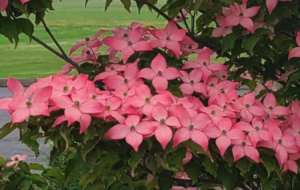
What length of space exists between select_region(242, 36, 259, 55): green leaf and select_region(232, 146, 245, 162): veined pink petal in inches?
10.3

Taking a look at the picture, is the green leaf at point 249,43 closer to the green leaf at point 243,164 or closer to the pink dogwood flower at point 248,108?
the pink dogwood flower at point 248,108

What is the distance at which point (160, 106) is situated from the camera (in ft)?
3.22

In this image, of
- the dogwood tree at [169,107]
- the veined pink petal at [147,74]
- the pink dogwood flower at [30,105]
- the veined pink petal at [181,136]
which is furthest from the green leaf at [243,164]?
the pink dogwood flower at [30,105]

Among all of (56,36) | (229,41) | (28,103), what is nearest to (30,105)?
(28,103)

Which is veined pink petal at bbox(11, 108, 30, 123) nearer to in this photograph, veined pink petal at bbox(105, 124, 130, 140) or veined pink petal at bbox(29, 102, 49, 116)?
veined pink petal at bbox(29, 102, 49, 116)

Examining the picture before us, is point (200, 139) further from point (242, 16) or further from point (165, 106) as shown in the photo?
point (242, 16)

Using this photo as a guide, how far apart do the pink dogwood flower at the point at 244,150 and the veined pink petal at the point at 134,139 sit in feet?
0.56

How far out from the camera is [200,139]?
0.95 metres

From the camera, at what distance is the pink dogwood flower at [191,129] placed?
0.95m

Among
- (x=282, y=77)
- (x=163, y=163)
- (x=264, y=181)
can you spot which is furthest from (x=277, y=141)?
(x=282, y=77)

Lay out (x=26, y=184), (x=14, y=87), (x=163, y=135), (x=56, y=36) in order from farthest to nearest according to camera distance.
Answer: (x=56, y=36)
(x=26, y=184)
(x=14, y=87)
(x=163, y=135)

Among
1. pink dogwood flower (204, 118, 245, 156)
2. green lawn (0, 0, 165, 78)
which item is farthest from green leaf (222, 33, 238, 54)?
green lawn (0, 0, 165, 78)

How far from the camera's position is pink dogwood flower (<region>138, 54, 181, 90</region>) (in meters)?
1.13

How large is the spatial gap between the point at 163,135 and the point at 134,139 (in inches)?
1.9
